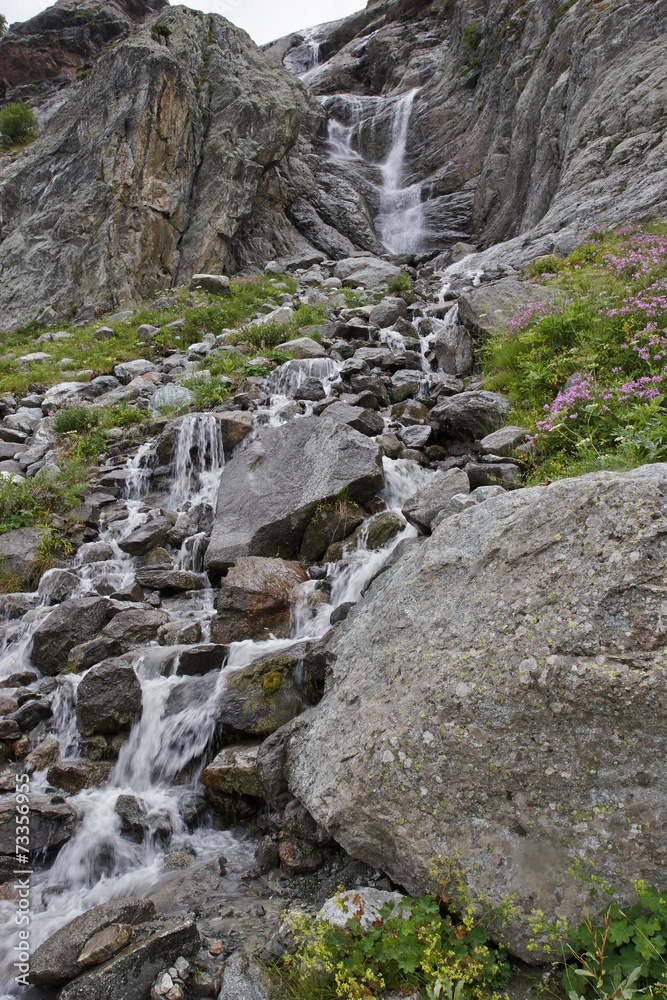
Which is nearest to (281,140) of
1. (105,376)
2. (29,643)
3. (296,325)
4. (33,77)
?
(296,325)

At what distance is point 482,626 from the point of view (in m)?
2.87

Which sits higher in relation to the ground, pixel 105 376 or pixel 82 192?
pixel 82 192

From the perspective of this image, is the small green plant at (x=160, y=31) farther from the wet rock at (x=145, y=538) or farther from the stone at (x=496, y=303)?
the wet rock at (x=145, y=538)

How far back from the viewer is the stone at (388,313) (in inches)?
542

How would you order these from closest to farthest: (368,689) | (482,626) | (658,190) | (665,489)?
1. (665,489)
2. (482,626)
3. (368,689)
4. (658,190)

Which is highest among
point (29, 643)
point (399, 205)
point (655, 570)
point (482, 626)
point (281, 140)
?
point (281, 140)

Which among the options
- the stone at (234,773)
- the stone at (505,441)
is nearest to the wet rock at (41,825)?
the stone at (234,773)

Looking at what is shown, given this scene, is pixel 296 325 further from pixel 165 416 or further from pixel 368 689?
pixel 368 689

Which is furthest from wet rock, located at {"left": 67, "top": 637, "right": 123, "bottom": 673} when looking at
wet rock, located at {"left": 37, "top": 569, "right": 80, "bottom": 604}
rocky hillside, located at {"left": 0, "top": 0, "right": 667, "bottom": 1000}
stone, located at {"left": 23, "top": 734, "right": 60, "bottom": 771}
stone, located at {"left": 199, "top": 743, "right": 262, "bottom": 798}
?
stone, located at {"left": 199, "top": 743, "right": 262, "bottom": 798}

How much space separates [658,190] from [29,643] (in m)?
14.0

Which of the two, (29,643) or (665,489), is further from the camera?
(29,643)

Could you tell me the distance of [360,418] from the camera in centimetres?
841

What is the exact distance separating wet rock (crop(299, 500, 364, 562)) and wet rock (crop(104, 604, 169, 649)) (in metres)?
1.86

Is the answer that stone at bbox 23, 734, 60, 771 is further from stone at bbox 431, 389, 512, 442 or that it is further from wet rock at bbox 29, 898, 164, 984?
stone at bbox 431, 389, 512, 442
